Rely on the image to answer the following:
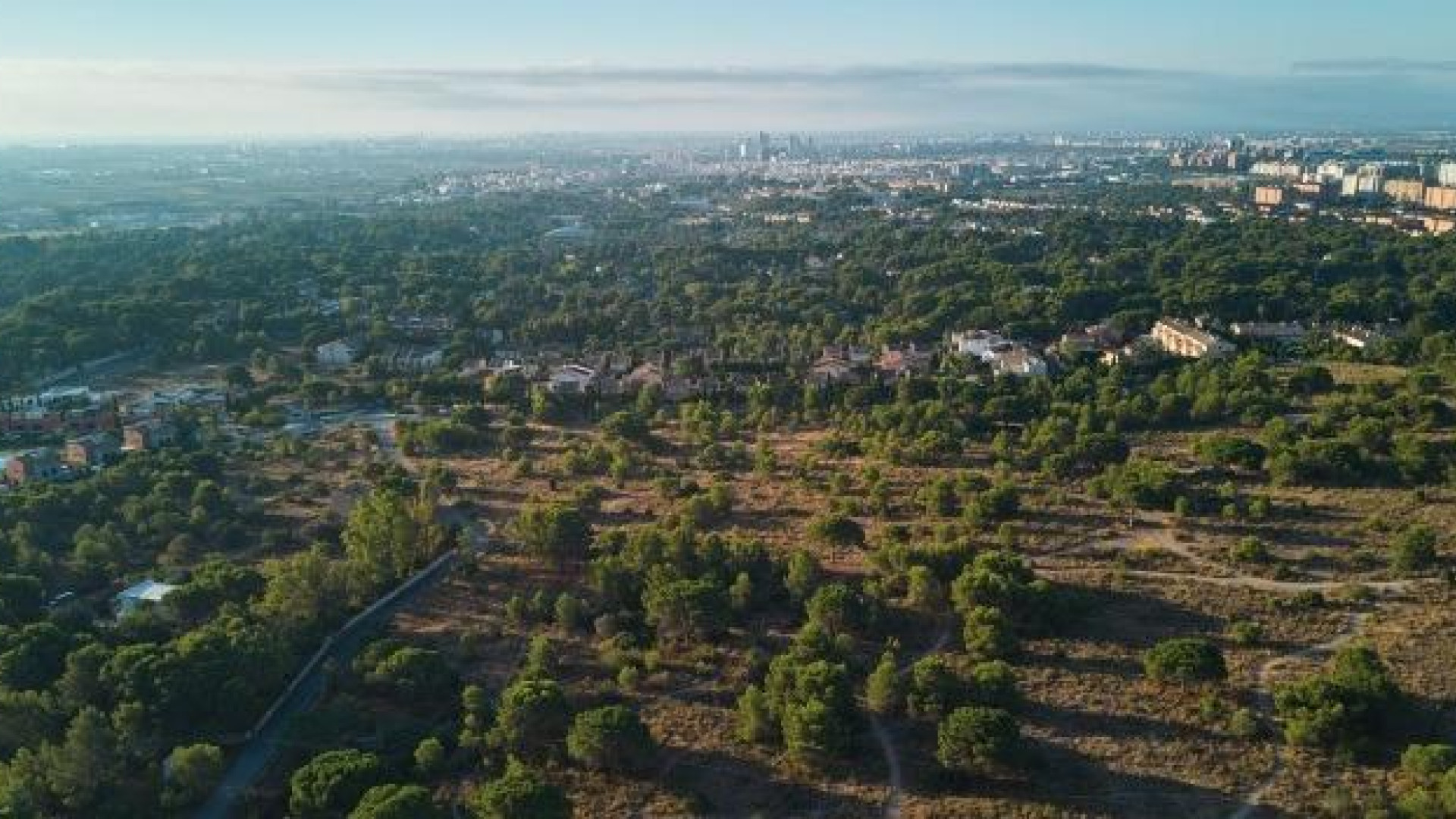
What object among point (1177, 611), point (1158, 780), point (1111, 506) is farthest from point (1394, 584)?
point (1158, 780)

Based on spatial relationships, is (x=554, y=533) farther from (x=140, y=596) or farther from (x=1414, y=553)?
(x=1414, y=553)

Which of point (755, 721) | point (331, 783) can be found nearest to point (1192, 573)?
point (755, 721)

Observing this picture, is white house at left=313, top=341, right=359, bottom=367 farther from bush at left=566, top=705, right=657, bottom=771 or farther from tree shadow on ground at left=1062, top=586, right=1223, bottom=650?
tree shadow on ground at left=1062, top=586, right=1223, bottom=650

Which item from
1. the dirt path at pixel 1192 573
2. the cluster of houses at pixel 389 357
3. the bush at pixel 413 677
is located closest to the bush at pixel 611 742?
the bush at pixel 413 677

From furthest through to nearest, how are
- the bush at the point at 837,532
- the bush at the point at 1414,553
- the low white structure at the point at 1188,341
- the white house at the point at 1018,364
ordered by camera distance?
the low white structure at the point at 1188,341 → the white house at the point at 1018,364 → the bush at the point at 837,532 → the bush at the point at 1414,553

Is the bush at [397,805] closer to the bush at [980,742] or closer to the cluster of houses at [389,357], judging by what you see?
the bush at [980,742]

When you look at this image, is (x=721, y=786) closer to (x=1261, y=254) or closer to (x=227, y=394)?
(x=227, y=394)
